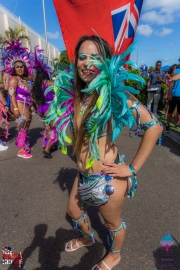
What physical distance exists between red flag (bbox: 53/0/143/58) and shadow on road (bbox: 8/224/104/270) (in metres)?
2.06

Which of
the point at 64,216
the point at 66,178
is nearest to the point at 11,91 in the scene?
the point at 66,178

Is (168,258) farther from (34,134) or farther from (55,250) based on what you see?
(34,134)

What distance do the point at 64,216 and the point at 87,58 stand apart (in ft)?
5.98

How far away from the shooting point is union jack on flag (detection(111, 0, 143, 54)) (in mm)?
2398

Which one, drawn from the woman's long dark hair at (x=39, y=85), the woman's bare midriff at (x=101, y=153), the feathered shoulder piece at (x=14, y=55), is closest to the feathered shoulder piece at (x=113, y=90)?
the woman's bare midriff at (x=101, y=153)

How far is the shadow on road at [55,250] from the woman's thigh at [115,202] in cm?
59

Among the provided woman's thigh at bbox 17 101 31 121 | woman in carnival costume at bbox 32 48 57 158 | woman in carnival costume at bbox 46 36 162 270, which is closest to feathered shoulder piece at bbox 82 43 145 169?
woman in carnival costume at bbox 46 36 162 270

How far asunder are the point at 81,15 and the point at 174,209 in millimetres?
2621

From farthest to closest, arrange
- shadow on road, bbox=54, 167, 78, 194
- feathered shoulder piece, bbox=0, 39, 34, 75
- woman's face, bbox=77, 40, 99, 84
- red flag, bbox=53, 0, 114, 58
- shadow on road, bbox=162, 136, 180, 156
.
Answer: feathered shoulder piece, bbox=0, 39, 34, 75, shadow on road, bbox=162, 136, 180, 156, shadow on road, bbox=54, 167, 78, 194, red flag, bbox=53, 0, 114, 58, woman's face, bbox=77, 40, 99, 84

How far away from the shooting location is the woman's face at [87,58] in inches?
48.1

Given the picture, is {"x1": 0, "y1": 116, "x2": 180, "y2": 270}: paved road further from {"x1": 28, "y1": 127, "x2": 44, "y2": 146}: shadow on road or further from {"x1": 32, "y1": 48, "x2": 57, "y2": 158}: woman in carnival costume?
{"x1": 28, "y1": 127, "x2": 44, "y2": 146}: shadow on road

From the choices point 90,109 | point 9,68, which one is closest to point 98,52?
point 90,109

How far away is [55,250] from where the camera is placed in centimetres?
185

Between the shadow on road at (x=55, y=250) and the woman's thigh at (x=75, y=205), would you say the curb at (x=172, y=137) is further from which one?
the woman's thigh at (x=75, y=205)
